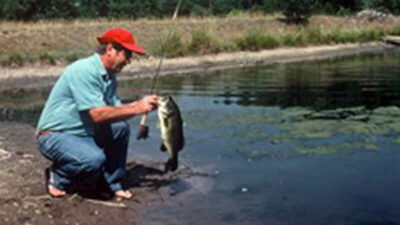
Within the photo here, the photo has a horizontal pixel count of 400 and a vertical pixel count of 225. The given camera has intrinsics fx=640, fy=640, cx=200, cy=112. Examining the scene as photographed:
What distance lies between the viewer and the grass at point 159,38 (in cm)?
3045

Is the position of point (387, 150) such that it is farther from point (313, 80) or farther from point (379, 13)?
point (379, 13)

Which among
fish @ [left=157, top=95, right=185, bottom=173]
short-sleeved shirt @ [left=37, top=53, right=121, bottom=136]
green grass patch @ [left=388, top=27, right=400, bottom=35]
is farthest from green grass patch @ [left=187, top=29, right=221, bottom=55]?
short-sleeved shirt @ [left=37, top=53, right=121, bottom=136]

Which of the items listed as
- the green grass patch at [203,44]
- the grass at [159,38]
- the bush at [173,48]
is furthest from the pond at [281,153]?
the green grass patch at [203,44]

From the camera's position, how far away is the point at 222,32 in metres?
46.2

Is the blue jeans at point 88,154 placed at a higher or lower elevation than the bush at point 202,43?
higher

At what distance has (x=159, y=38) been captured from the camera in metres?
37.3

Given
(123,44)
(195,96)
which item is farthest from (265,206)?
Result: (195,96)

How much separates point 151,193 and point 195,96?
10.1 metres

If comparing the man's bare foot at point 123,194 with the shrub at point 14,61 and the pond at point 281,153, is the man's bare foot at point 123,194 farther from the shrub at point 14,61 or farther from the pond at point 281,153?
the shrub at point 14,61

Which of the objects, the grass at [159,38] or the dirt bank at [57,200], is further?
the grass at [159,38]

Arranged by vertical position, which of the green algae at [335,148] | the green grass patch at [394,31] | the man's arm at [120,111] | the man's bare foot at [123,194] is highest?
the man's arm at [120,111]

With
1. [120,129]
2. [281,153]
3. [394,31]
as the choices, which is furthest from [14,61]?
[394,31]

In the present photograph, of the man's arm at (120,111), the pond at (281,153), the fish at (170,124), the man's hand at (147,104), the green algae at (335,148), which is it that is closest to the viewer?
the man's arm at (120,111)

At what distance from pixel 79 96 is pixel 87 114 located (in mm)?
398
